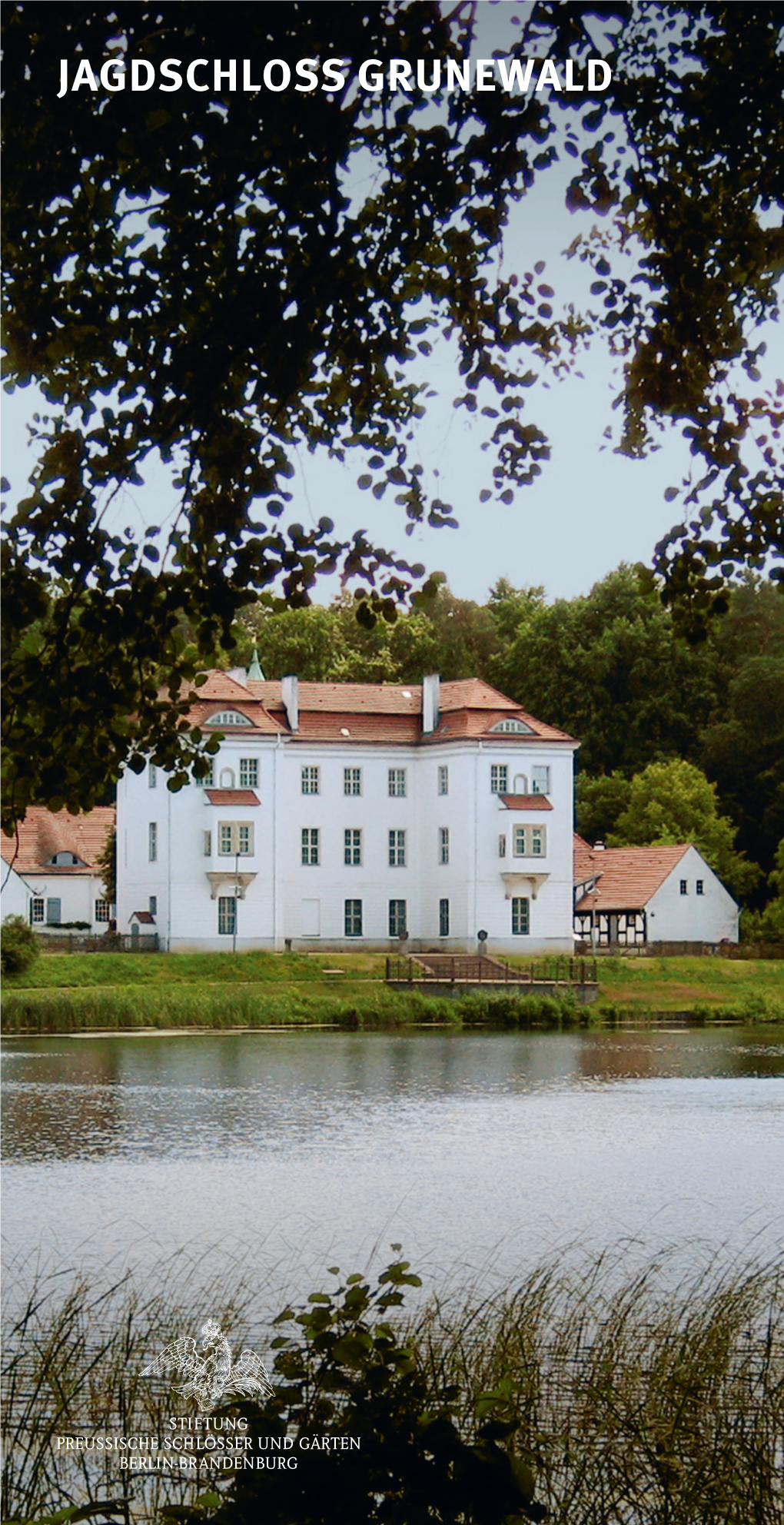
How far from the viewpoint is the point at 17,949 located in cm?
4344

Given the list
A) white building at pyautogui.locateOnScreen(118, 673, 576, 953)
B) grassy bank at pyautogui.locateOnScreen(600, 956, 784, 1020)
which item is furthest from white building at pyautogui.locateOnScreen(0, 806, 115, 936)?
grassy bank at pyautogui.locateOnScreen(600, 956, 784, 1020)

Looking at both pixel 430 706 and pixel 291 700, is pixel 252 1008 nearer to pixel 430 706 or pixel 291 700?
pixel 291 700

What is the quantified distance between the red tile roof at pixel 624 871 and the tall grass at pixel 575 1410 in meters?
47.6

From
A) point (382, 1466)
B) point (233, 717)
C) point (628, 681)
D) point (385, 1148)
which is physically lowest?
point (385, 1148)

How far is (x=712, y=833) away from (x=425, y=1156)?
35918 millimetres

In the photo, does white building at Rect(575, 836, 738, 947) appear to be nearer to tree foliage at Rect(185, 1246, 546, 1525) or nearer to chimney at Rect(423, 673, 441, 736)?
Answer: chimney at Rect(423, 673, 441, 736)

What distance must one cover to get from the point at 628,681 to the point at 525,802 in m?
5.41

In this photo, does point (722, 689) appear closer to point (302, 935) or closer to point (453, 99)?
point (302, 935)

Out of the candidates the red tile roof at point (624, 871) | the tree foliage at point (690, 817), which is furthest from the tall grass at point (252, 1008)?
the red tile roof at point (624, 871)

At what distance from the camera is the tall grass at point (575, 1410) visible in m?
5.63

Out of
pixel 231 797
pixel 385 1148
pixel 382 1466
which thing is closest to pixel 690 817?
pixel 231 797

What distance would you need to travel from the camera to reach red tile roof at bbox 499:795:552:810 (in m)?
58.4

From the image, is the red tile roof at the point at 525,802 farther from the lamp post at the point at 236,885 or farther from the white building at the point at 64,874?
the white building at the point at 64,874

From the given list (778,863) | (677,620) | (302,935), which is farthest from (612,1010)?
Answer: (677,620)
